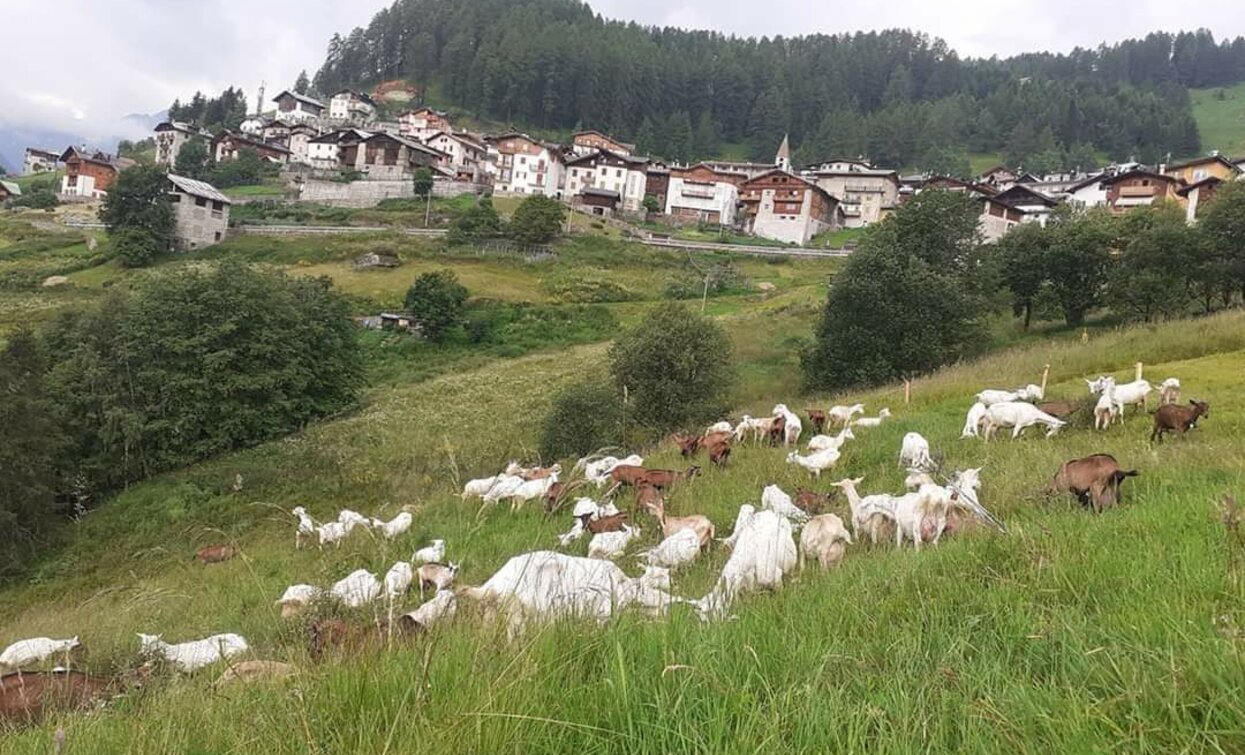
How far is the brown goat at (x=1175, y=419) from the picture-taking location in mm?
11148

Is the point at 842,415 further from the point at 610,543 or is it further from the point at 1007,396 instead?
the point at 610,543

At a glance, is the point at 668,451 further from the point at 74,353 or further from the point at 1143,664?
the point at 74,353

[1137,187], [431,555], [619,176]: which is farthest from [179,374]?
[1137,187]

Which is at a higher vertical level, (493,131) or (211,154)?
(493,131)

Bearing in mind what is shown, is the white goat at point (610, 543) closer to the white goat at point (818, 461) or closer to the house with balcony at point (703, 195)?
the white goat at point (818, 461)

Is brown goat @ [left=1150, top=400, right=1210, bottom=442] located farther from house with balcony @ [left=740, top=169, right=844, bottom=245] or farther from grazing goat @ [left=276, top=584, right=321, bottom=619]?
house with balcony @ [left=740, top=169, right=844, bottom=245]

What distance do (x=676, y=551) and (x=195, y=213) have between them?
89.3 meters

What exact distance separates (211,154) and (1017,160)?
15207 centimetres

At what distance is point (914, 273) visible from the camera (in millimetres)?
31469

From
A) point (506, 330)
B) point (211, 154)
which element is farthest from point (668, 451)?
point (211, 154)

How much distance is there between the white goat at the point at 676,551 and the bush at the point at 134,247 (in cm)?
7966

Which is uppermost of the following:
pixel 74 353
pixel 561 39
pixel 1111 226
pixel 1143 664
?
pixel 561 39

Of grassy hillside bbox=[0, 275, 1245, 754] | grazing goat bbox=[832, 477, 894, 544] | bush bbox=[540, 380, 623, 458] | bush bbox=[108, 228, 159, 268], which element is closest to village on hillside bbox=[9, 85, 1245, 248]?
bush bbox=[108, 228, 159, 268]

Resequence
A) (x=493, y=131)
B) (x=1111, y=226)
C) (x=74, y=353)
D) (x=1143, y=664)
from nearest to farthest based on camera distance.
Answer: (x=1143, y=664) → (x=74, y=353) → (x=1111, y=226) → (x=493, y=131)
